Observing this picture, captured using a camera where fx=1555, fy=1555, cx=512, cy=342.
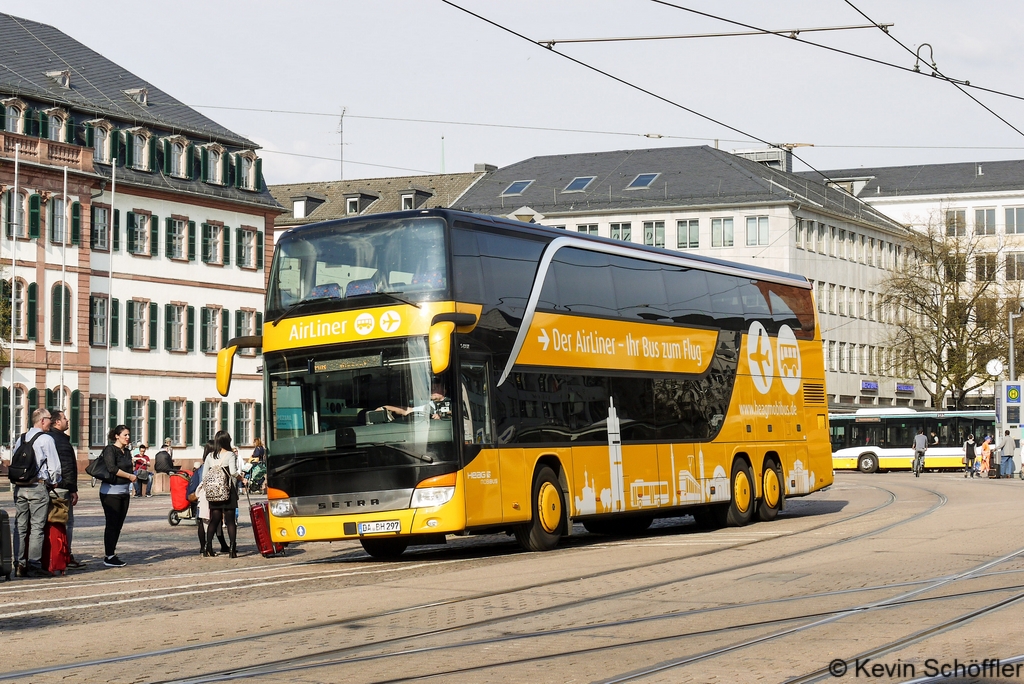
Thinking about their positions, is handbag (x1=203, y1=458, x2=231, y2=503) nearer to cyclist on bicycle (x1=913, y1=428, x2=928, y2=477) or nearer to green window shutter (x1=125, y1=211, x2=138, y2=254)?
green window shutter (x1=125, y1=211, x2=138, y2=254)

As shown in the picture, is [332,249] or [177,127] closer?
[332,249]

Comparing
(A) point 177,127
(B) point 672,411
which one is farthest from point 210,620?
(A) point 177,127

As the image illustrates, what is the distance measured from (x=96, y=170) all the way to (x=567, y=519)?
42.8 meters

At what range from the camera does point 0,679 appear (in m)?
9.38

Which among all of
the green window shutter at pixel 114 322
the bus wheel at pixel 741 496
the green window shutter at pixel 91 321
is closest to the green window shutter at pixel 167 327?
the green window shutter at pixel 114 322

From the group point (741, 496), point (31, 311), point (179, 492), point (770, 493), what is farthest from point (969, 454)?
point (179, 492)

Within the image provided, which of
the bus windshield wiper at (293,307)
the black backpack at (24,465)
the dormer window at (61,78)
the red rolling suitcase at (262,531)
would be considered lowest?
the red rolling suitcase at (262,531)

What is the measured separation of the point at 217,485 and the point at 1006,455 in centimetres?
4022

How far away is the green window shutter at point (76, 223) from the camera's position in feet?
188

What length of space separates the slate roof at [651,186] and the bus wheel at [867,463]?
21.3 meters

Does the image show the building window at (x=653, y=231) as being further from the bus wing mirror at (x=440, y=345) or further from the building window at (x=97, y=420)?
the bus wing mirror at (x=440, y=345)

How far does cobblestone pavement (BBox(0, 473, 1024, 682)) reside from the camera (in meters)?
9.64

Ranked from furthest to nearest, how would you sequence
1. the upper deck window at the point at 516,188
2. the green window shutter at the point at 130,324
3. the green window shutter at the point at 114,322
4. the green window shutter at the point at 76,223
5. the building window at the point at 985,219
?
the building window at the point at 985,219 < the upper deck window at the point at 516,188 < the green window shutter at the point at 130,324 < the green window shutter at the point at 114,322 < the green window shutter at the point at 76,223

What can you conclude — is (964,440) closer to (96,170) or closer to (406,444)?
(96,170)
